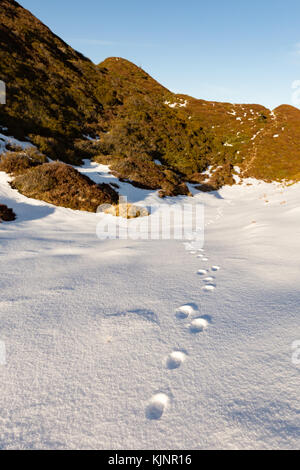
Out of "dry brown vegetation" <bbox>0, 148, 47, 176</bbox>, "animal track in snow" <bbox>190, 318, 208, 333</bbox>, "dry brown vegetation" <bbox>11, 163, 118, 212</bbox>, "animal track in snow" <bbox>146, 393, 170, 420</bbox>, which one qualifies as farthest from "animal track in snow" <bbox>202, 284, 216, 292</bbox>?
"dry brown vegetation" <bbox>0, 148, 47, 176</bbox>

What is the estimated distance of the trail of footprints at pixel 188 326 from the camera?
123 centimetres

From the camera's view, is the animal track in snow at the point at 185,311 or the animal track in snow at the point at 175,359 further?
the animal track in snow at the point at 185,311

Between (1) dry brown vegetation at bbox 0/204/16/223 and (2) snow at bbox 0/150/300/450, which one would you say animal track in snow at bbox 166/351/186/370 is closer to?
(2) snow at bbox 0/150/300/450

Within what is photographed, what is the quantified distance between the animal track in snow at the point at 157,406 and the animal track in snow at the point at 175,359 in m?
0.22

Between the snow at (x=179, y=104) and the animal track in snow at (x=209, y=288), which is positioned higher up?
the snow at (x=179, y=104)

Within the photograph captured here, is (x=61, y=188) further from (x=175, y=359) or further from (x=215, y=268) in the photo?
(x=175, y=359)

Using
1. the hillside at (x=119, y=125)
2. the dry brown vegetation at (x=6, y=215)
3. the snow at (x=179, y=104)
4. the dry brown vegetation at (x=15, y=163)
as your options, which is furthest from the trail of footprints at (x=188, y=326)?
the snow at (x=179, y=104)

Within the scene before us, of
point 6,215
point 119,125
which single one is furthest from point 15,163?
point 119,125

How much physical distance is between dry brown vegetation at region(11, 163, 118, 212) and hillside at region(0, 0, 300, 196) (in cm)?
445

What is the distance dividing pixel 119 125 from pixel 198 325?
82.3ft

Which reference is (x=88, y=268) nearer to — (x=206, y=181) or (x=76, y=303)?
(x=76, y=303)

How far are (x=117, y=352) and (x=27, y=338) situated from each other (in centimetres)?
74

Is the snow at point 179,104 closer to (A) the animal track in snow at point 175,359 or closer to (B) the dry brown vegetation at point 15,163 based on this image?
(B) the dry brown vegetation at point 15,163
